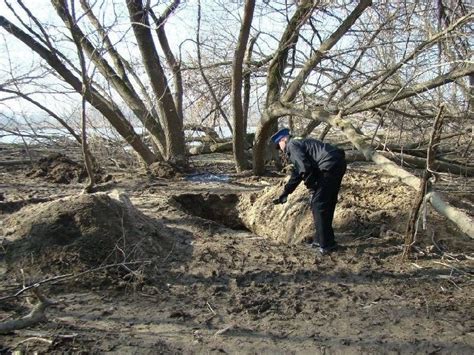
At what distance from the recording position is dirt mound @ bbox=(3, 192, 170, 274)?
17.9 ft

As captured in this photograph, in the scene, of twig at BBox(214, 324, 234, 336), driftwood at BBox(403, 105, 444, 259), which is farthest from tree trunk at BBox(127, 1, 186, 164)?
twig at BBox(214, 324, 234, 336)

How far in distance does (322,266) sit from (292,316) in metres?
1.29

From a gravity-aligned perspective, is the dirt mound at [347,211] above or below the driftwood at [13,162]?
below

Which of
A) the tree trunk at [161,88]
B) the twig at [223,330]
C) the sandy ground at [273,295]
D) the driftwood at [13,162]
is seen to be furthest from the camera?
the driftwood at [13,162]

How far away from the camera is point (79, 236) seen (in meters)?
5.71

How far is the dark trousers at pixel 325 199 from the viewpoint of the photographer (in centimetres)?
620

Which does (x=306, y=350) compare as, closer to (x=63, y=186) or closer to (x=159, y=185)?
(x=159, y=185)

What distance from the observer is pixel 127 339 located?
163 inches

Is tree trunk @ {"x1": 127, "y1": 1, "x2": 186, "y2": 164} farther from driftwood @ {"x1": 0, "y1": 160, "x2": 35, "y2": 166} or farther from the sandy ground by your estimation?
the sandy ground

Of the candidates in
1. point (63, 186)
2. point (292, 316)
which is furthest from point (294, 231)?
point (63, 186)

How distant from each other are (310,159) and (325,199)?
0.52 meters

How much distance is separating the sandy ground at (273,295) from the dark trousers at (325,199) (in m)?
0.27

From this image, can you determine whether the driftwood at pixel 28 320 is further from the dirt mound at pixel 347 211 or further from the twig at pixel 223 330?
the dirt mound at pixel 347 211

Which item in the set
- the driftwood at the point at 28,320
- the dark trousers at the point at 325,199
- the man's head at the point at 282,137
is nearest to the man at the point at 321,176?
the dark trousers at the point at 325,199
